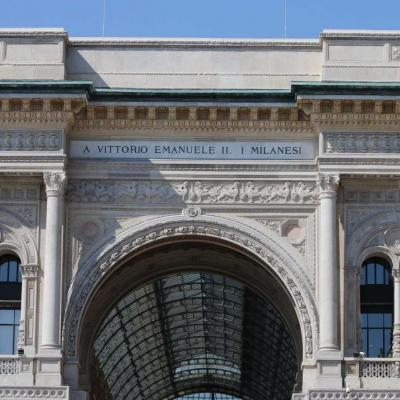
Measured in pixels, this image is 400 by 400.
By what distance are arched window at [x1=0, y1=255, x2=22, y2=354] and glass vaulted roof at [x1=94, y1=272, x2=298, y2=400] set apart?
443 inches

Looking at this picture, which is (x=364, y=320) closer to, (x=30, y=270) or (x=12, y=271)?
(x=30, y=270)

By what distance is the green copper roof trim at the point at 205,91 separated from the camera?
173 ft

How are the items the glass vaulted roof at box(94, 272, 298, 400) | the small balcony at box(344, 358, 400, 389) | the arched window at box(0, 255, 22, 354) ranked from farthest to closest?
the glass vaulted roof at box(94, 272, 298, 400) < the arched window at box(0, 255, 22, 354) < the small balcony at box(344, 358, 400, 389)

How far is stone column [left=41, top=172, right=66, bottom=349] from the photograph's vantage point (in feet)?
171

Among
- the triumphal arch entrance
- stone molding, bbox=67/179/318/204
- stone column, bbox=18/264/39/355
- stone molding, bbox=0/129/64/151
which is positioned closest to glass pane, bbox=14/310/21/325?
stone column, bbox=18/264/39/355

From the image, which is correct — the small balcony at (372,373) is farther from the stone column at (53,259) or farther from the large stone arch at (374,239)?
the stone column at (53,259)

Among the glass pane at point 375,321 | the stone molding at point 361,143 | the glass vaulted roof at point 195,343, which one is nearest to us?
the stone molding at point 361,143

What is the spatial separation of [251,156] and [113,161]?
4.35 meters

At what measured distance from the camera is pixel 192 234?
53.7 m

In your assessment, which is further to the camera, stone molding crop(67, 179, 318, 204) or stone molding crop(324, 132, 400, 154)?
stone molding crop(67, 179, 318, 204)

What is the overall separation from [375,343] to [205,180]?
739cm

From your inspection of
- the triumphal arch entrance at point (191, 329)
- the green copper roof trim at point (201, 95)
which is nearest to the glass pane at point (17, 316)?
the triumphal arch entrance at point (191, 329)

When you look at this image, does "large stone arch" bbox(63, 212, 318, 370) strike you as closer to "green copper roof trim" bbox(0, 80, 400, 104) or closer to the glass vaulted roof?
"green copper roof trim" bbox(0, 80, 400, 104)

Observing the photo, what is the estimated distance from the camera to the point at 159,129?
53781mm
